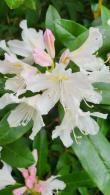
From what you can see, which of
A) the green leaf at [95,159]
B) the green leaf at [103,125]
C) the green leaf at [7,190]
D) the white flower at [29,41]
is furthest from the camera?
the green leaf at [7,190]

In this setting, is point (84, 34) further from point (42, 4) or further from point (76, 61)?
point (42, 4)

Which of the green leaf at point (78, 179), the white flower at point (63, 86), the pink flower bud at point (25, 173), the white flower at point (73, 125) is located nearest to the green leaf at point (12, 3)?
the white flower at point (63, 86)

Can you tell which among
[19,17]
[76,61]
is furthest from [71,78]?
[19,17]

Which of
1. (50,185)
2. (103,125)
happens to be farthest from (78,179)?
(103,125)

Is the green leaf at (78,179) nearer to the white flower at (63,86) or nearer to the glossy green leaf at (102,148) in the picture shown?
the glossy green leaf at (102,148)

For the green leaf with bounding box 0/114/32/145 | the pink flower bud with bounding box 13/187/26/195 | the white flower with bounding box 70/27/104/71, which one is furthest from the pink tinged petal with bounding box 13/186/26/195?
the white flower with bounding box 70/27/104/71

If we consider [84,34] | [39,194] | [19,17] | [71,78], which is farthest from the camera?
[19,17]

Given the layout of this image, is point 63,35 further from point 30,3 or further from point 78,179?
point 78,179
